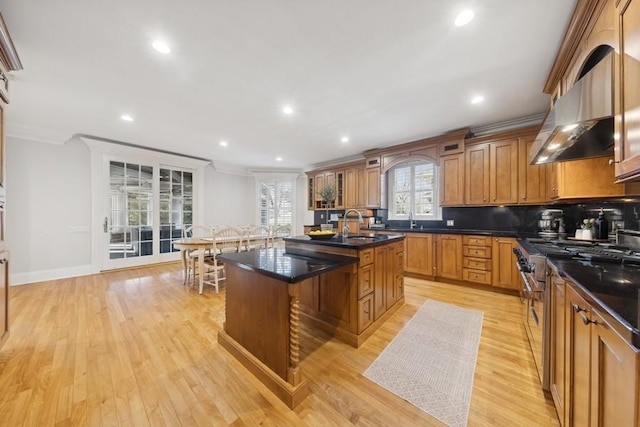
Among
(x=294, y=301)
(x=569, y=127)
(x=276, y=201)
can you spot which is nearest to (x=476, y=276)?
(x=569, y=127)

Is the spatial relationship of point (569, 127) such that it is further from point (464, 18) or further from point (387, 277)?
point (387, 277)

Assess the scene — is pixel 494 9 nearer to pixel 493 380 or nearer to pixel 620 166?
pixel 620 166

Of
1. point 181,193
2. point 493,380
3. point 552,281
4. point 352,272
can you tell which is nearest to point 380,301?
point 352,272

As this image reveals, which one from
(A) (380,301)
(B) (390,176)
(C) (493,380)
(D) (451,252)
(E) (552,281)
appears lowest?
(C) (493,380)

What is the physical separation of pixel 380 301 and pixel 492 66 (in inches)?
106

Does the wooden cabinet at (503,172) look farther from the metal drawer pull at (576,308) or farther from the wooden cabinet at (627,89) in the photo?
the metal drawer pull at (576,308)

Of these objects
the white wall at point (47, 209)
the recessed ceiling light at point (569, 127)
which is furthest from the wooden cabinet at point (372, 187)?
the white wall at point (47, 209)

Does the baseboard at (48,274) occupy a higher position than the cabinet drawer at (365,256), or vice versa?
the cabinet drawer at (365,256)

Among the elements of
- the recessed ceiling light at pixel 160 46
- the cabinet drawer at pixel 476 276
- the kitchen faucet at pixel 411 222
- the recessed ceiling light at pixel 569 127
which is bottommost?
the cabinet drawer at pixel 476 276

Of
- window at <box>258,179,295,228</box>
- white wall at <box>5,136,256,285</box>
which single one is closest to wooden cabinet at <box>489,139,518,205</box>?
window at <box>258,179,295,228</box>

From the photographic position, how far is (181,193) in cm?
600

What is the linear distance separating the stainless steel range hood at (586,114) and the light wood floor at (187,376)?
5.79ft

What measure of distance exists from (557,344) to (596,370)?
2.21 ft

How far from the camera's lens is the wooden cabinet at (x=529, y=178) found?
3420 millimetres
